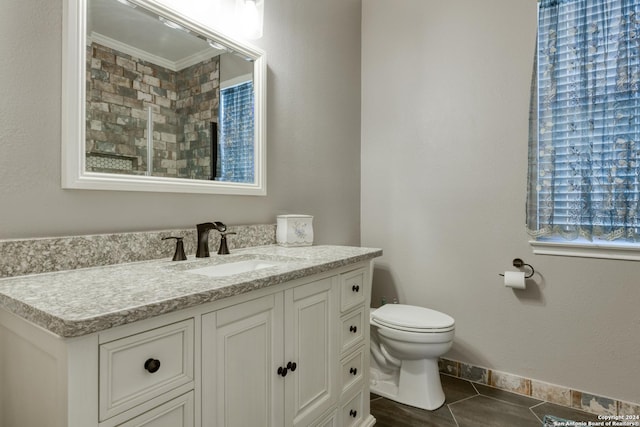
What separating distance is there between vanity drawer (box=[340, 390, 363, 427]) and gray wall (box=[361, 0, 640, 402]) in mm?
958

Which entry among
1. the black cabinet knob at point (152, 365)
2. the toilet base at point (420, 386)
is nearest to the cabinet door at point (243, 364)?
the black cabinet knob at point (152, 365)

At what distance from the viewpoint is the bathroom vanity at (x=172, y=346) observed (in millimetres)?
701

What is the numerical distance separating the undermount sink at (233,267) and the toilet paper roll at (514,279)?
1.40 m

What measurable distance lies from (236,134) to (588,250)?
77.9 inches

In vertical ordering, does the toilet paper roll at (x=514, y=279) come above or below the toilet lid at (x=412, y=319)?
above

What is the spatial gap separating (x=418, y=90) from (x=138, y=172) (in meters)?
1.93

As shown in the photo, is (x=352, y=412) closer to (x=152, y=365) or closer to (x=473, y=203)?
(x=152, y=365)

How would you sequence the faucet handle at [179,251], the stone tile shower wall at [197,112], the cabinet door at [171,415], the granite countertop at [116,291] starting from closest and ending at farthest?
the granite countertop at [116,291] → the cabinet door at [171,415] → the faucet handle at [179,251] → the stone tile shower wall at [197,112]

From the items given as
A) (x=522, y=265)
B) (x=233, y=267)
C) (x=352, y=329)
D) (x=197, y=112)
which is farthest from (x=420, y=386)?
(x=197, y=112)

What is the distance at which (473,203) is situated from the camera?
2254 mm

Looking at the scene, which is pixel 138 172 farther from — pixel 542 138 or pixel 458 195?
pixel 542 138

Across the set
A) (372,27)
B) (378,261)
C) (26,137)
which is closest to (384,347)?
(378,261)

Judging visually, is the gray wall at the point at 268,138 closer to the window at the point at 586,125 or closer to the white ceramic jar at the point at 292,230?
the white ceramic jar at the point at 292,230

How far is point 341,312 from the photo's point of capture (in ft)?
4.91
